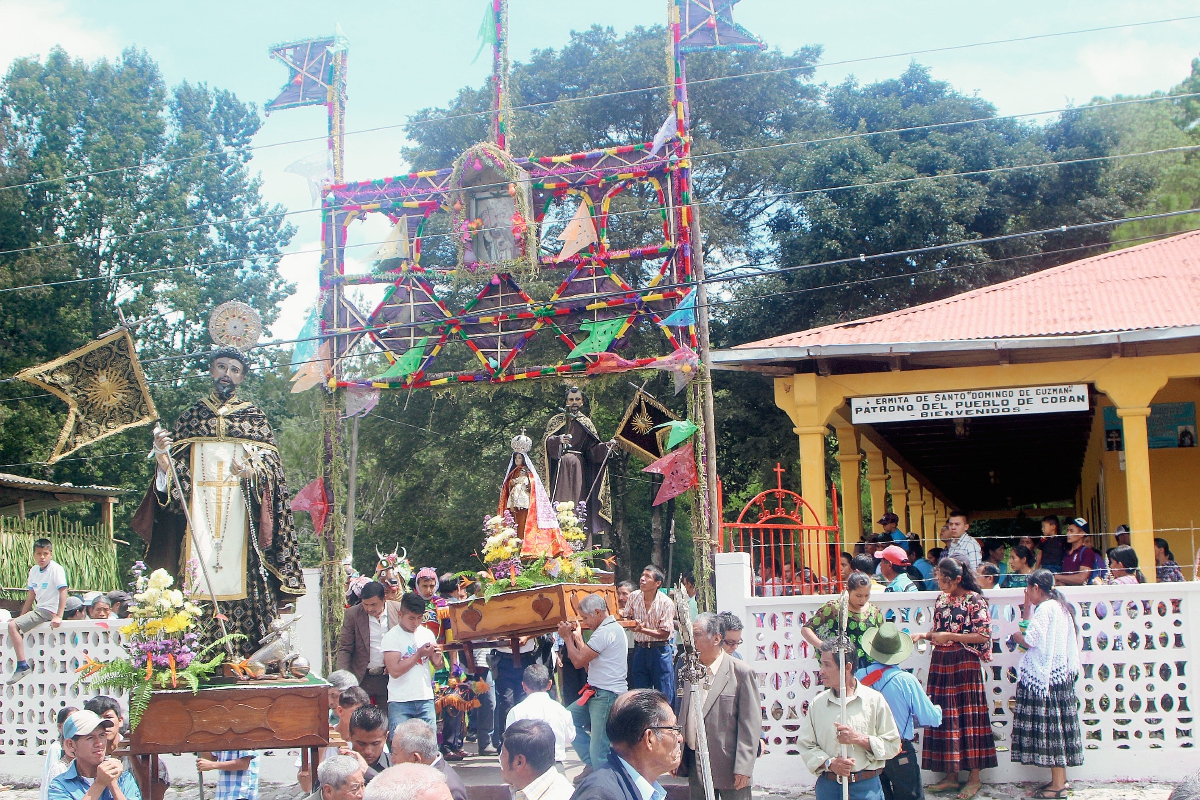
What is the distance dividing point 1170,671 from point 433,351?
27.7 feet

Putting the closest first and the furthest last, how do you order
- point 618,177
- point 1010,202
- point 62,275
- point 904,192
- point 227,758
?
point 227,758 < point 618,177 < point 904,192 < point 1010,202 < point 62,275

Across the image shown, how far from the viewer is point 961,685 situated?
951 centimetres

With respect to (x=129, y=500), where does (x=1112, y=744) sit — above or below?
below

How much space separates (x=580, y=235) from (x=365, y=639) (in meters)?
5.67

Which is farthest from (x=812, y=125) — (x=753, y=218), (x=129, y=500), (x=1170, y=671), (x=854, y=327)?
(x=1170, y=671)

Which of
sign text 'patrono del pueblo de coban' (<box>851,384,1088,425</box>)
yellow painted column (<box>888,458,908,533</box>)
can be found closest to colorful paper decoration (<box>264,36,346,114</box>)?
sign text 'patrono del pueblo de coban' (<box>851,384,1088,425</box>)

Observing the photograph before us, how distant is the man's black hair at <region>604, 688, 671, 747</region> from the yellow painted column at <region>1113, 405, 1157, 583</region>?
→ 9386 millimetres

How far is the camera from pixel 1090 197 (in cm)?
2645

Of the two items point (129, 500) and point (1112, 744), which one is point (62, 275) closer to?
point (129, 500)

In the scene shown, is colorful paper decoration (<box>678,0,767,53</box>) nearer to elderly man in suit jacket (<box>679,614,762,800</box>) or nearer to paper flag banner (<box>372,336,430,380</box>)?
paper flag banner (<box>372,336,430,380</box>)

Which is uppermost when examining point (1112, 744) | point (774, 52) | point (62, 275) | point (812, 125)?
point (774, 52)

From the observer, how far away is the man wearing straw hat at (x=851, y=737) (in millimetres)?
7148

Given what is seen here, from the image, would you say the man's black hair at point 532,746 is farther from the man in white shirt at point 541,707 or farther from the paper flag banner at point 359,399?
the paper flag banner at point 359,399

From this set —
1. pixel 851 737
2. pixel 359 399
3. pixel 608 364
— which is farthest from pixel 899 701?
pixel 359 399
